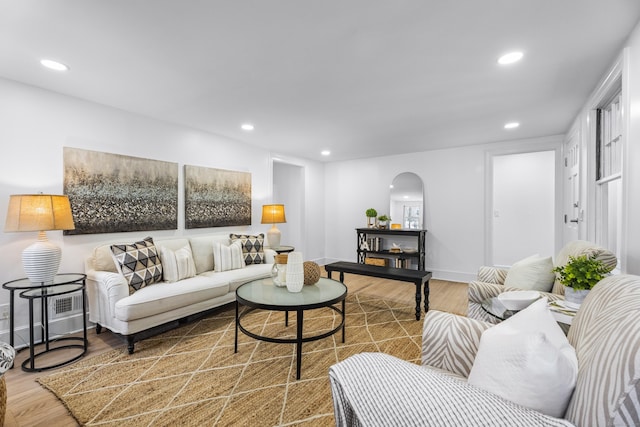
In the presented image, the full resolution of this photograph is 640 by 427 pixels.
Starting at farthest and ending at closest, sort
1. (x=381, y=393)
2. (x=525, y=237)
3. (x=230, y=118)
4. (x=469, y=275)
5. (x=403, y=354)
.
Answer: (x=525, y=237)
(x=469, y=275)
(x=230, y=118)
(x=403, y=354)
(x=381, y=393)

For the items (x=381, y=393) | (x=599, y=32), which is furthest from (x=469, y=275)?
(x=381, y=393)

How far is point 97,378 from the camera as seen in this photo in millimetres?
2047

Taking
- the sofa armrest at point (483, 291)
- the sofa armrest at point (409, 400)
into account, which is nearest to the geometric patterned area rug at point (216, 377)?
the sofa armrest at point (483, 291)

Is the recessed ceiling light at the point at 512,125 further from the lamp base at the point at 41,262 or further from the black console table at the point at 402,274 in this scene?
the lamp base at the point at 41,262

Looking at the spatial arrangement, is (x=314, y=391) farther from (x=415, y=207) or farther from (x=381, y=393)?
(x=415, y=207)

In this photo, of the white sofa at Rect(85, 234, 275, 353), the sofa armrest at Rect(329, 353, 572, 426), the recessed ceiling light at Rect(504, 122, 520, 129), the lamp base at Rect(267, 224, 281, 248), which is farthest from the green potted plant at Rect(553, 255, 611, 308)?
the lamp base at Rect(267, 224, 281, 248)

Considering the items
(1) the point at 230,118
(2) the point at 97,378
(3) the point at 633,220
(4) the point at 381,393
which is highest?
(1) the point at 230,118

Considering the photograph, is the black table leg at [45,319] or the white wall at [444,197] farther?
the white wall at [444,197]

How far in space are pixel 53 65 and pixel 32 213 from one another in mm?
1125

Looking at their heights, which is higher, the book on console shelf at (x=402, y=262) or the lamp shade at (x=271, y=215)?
the lamp shade at (x=271, y=215)

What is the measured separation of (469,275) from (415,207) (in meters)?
1.43

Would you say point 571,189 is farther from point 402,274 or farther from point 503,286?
point 402,274

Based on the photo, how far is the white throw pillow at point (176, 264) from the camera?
2984mm

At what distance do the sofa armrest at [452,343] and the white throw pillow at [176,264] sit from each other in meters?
2.52
